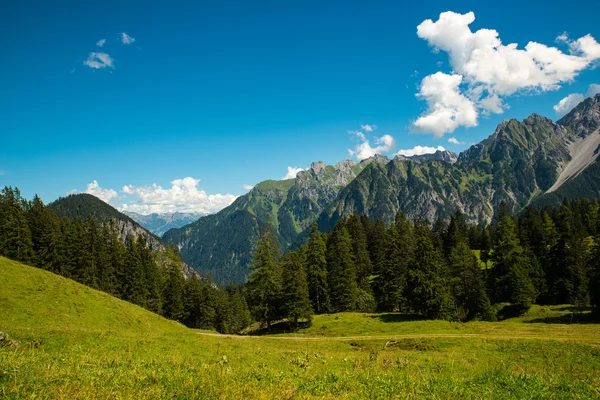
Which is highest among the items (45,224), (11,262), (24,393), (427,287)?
(45,224)

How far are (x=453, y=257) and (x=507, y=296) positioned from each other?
1243 cm

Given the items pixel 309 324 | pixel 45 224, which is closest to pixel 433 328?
pixel 309 324

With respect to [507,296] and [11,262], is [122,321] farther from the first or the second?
[507,296]

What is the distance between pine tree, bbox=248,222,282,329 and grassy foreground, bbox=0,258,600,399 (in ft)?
26.6

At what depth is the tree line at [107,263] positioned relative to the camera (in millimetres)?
63719

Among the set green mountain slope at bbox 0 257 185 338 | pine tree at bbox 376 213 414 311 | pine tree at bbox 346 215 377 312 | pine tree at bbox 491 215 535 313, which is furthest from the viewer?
pine tree at bbox 346 215 377 312

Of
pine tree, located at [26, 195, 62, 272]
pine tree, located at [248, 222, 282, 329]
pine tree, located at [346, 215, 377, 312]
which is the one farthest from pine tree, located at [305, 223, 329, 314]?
pine tree, located at [26, 195, 62, 272]

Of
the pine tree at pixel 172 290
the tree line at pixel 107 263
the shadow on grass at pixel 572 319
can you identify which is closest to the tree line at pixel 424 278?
the shadow on grass at pixel 572 319

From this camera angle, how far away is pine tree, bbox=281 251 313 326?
49.4 metres

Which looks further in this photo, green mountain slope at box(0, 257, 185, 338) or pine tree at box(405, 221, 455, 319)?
pine tree at box(405, 221, 455, 319)

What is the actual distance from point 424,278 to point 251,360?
38836 millimetres

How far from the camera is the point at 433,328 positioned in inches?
1585

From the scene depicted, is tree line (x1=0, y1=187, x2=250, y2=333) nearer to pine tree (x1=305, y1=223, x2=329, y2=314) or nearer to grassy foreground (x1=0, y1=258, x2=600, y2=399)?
pine tree (x1=305, y1=223, x2=329, y2=314)

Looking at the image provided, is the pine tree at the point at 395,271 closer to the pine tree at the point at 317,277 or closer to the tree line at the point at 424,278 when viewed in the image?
the tree line at the point at 424,278
